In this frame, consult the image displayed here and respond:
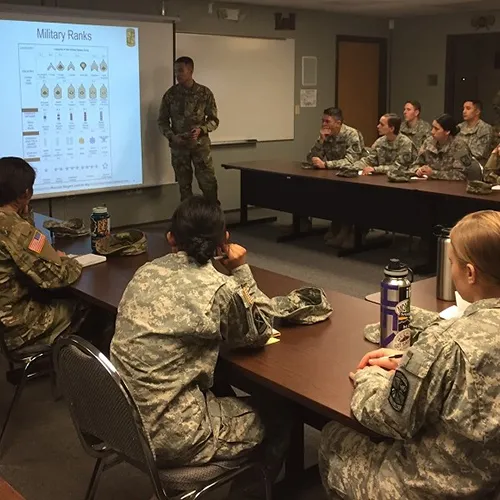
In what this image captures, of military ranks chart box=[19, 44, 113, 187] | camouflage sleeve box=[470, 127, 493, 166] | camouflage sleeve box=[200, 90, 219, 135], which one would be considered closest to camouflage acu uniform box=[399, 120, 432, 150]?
camouflage sleeve box=[470, 127, 493, 166]

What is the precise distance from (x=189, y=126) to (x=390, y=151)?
6.25 ft

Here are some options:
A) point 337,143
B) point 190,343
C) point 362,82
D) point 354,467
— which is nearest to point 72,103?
point 337,143

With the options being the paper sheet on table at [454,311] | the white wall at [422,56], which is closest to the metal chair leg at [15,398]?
the paper sheet on table at [454,311]

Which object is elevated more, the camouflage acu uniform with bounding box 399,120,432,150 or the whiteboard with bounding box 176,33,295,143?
the whiteboard with bounding box 176,33,295,143

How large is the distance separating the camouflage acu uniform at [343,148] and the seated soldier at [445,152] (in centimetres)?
62

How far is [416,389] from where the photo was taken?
53.4 inches

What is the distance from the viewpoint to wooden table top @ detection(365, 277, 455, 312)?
225 cm

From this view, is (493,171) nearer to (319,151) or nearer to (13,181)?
(319,151)

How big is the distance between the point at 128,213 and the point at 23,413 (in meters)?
4.05

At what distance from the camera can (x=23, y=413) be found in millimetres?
3053

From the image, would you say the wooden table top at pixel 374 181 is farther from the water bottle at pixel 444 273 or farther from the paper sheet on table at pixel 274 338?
the paper sheet on table at pixel 274 338

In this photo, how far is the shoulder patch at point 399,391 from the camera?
4.51 feet

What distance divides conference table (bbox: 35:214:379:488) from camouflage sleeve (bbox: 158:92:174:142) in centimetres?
403

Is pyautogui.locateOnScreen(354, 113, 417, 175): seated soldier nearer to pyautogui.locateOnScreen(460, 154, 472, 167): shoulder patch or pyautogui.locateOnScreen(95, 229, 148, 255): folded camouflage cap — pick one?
pyautogui.locateOnScreen(460, 154, 472, 167): shoulder patch
